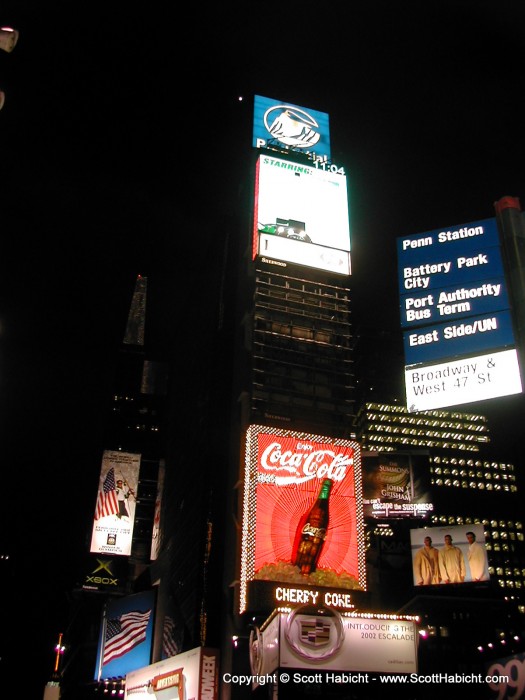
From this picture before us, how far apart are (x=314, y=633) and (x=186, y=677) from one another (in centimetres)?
1025

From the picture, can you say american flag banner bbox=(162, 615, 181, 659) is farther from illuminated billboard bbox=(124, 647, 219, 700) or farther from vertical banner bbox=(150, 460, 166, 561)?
vertical banner bbox=(150, 460, 166, 561)

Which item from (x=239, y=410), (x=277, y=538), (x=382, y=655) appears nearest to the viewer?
(x=382, y=655)

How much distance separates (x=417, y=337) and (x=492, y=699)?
7.77 metres

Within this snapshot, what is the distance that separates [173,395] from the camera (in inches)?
2024

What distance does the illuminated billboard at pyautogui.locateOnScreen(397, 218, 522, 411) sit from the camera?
Result: 12000 mm

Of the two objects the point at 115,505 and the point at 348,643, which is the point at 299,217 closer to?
the point at 115,505

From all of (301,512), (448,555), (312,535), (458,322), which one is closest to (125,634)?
(301,512)

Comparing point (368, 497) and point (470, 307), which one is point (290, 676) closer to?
point (470, 307)

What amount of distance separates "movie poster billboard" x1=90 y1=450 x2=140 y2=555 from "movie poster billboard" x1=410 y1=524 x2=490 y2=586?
59.7 ft

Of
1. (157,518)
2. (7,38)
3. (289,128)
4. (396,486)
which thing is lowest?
(157,518)

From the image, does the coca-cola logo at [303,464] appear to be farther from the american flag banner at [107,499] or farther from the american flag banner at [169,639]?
the american flag banner at [107,499]

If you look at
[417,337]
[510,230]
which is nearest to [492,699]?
[417,337]

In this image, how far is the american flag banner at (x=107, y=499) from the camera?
39.6 meters

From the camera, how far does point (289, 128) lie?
129 feet
